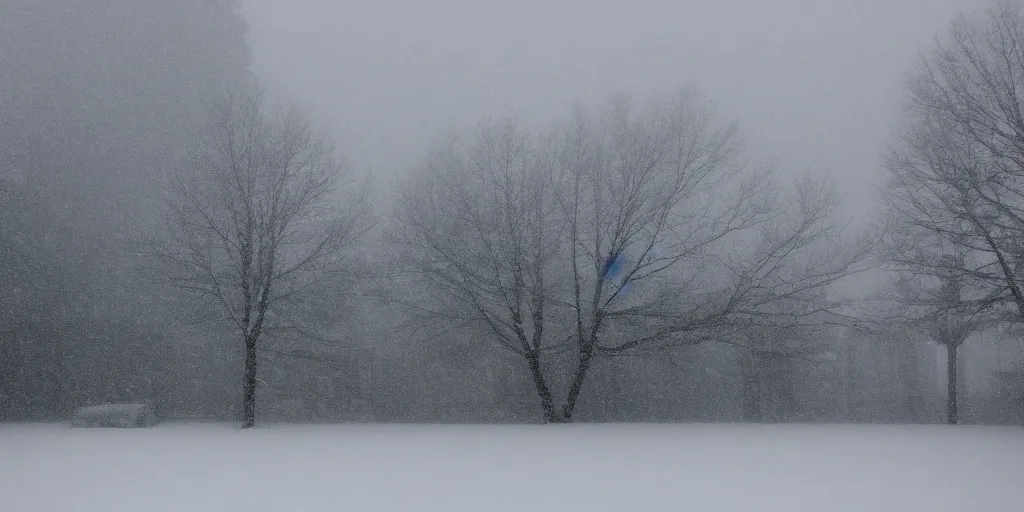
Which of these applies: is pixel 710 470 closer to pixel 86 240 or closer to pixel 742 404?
pixel 742 404

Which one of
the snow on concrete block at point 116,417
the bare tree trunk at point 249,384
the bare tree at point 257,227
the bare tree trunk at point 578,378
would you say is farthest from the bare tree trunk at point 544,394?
the snow on concrete block at point 116,417

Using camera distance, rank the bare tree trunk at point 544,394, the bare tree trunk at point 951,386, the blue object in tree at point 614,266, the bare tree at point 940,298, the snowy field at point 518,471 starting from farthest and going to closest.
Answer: the bare tree trunk at point 951,386 → the bare tree trunk at point 544,394 → the blue object in tree at point 614,266 → the bare tree at point 940,298 → the snowy field at point 518,471

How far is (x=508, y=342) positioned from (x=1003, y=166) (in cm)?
949

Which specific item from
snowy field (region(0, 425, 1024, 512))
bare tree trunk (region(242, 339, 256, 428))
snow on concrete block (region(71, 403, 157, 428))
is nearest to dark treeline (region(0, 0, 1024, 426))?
bare tree trunk (region(242, 339, 256, 428))

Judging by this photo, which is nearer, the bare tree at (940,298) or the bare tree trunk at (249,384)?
the bare tree at (940,298)

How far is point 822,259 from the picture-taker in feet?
42.4

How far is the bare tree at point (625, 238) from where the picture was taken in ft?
41.8

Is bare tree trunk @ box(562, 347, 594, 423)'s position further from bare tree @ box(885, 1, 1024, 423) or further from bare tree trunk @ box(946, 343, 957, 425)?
bare tree trunk @ box(946, 343, 957, 425)

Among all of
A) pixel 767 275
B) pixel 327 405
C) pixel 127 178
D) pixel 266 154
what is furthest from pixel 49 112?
pixel 767 275

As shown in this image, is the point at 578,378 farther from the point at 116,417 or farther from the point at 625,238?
the point at 116,417

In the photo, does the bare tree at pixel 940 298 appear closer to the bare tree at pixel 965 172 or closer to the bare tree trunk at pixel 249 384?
the bare tree at pixel 965 172

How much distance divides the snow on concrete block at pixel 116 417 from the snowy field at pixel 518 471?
139cm

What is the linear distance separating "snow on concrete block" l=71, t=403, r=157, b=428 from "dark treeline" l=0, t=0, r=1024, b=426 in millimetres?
1886

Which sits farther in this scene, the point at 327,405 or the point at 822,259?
the point at 327,405
